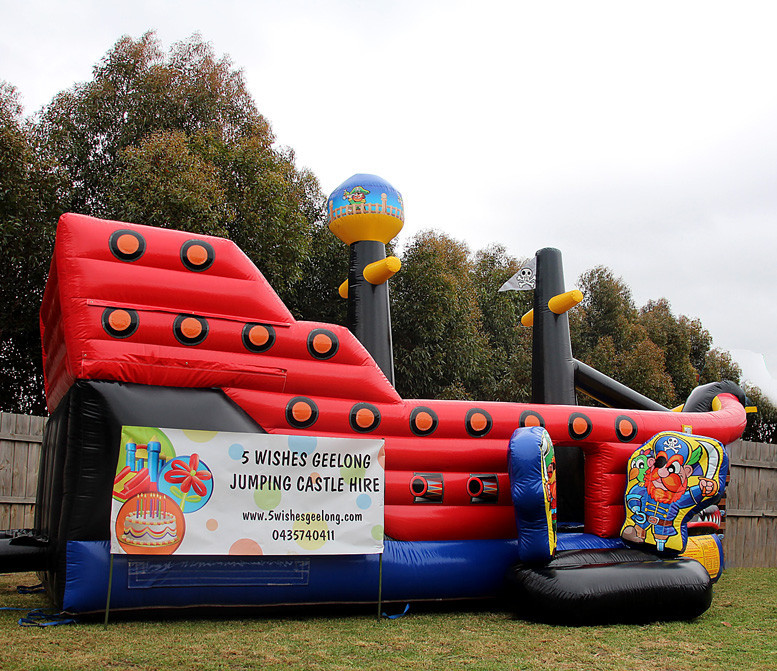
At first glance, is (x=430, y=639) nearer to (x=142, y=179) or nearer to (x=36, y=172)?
(x=142, y=179)

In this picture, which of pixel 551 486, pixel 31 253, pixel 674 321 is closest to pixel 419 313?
pixel 31 253

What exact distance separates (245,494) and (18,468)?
11.3 ft

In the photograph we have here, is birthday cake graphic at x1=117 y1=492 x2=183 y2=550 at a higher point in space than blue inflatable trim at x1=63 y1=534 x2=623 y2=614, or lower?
higher

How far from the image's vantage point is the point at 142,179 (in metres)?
11.0

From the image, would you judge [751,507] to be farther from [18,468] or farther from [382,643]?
[18,468]

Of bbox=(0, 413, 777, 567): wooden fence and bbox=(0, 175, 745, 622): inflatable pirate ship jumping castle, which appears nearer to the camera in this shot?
bbox=(0, 175, 745, 622): inflatable pirate ship jumping castle

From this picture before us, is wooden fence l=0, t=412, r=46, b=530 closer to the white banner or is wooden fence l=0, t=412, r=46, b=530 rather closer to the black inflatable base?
the white banner

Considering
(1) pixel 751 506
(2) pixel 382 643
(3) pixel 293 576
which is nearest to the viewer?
(2) pixel 382 643

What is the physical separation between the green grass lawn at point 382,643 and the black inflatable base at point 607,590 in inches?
3.4

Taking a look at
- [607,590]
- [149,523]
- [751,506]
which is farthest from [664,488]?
[751,506]

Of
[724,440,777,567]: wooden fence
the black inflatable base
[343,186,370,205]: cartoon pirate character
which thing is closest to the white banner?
the black inflatable base

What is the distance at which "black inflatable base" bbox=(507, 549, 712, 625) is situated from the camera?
4570 millimetres

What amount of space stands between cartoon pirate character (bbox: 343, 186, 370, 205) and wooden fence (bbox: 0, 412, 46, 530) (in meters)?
3.59

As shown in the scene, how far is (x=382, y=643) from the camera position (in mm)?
4031
